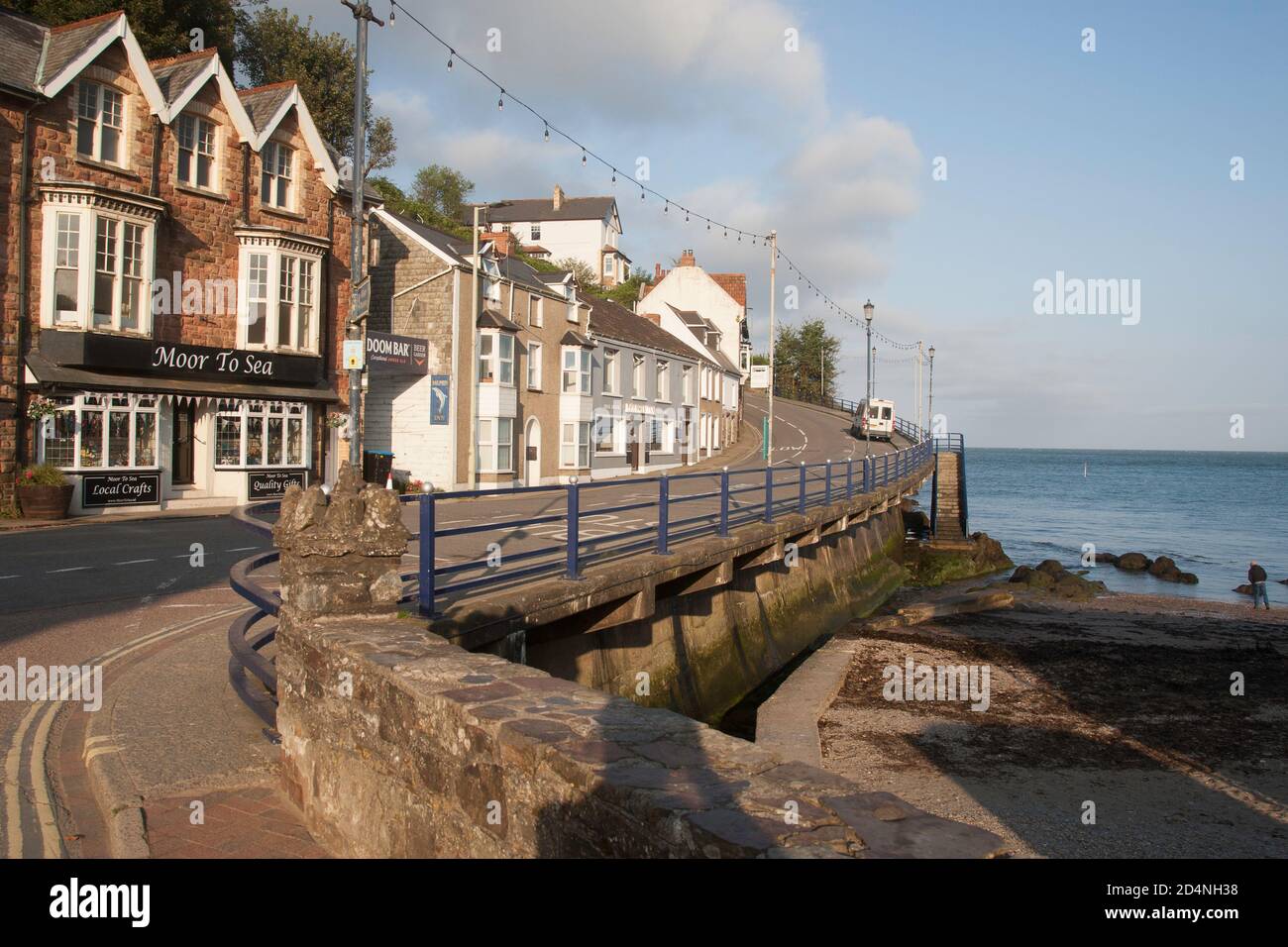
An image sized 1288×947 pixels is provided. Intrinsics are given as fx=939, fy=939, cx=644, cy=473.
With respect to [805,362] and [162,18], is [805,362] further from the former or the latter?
[162,18]

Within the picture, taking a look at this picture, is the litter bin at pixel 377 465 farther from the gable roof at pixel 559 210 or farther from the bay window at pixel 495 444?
the gable roof at pixel 559 210

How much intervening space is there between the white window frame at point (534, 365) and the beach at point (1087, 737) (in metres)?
20.8

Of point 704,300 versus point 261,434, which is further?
point 704,300

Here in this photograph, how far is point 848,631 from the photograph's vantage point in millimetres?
16719

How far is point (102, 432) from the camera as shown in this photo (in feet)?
72.5

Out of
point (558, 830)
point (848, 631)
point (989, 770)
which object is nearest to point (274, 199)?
point (848, 631)

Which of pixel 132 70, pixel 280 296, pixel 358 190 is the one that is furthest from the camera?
pixel 280 296

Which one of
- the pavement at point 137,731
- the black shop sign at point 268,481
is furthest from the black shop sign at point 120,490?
the pavement at point 137,731

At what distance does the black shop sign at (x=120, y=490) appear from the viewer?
21.7m

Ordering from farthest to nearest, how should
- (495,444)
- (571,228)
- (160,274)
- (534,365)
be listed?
(571,228)
(534,365)
(495,444)
(160,274)

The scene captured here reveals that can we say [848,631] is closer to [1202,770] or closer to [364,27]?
[1202,770]

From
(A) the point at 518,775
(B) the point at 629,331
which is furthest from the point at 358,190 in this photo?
(B) the point at 629,331

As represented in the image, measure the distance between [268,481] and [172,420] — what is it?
3095mm
